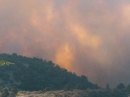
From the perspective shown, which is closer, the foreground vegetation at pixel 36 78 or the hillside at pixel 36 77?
the foreground vegetation at pixel 36 78

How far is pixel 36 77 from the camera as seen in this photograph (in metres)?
162

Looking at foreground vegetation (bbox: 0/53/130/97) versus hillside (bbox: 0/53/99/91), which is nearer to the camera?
foreground vegetation (bbox: 0/53/130/97)

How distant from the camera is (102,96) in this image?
97.8 meters

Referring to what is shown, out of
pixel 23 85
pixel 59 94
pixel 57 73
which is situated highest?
pixel 57 73

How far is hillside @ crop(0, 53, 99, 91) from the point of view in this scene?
14725 centimetres

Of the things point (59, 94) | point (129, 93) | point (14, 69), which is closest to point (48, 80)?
point (14, 69)

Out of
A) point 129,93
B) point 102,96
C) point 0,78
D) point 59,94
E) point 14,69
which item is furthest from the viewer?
point 14,69

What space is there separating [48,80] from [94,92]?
67538mm

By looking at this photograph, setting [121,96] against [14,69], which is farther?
[14,69]

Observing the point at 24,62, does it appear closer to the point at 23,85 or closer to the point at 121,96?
the point at 23,85

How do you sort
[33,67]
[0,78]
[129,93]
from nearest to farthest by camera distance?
[129,93]
[0,78]
[33,67]

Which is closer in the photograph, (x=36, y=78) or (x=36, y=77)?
(x=36, y=78)

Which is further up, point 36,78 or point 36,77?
point 36,77

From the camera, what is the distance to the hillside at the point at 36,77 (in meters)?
147
